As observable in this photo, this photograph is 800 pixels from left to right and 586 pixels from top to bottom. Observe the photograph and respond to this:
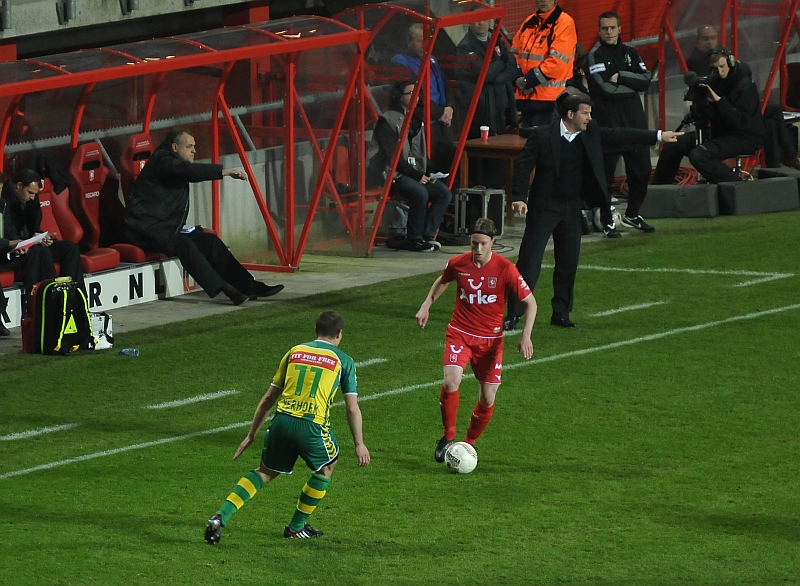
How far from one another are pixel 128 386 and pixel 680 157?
35.5ft

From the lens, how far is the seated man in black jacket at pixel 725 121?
20219mm

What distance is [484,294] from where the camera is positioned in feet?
33.3

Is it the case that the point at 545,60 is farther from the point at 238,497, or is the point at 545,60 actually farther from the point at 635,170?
the point at 238,497

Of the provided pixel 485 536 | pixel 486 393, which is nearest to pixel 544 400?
pixel 486 393

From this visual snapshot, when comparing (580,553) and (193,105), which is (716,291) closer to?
(193,105)

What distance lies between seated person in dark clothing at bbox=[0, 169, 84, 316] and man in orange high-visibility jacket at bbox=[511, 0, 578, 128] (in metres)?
7.32

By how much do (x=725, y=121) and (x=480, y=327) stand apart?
11.3m

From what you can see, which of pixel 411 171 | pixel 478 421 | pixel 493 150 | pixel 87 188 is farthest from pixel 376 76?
pixel 478 421

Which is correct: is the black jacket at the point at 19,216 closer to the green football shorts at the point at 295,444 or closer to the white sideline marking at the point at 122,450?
the white sideline marking at the point at 122,450

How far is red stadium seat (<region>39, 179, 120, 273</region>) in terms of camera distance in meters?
15.3

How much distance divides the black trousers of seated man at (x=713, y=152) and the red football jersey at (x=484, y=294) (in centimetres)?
1068

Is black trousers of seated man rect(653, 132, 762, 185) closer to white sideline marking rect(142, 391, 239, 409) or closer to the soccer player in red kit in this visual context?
white sideline marking rect(142, 391, 239, 409)

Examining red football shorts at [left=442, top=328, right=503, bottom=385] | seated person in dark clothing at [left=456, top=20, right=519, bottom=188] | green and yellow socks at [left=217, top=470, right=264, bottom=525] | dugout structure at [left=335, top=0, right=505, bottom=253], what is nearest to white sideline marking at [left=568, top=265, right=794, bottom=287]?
dugout structure at [left=335, top=0, right=505, bottom=253]

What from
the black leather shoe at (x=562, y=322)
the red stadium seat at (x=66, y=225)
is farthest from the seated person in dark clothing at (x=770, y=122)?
the red stadium seat at (x=66, y=225)
